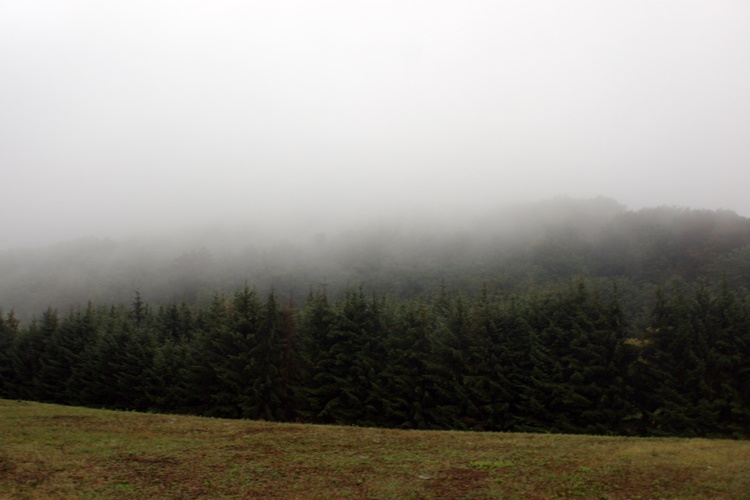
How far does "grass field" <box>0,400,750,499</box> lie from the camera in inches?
409

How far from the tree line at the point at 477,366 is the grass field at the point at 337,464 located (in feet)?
46.3

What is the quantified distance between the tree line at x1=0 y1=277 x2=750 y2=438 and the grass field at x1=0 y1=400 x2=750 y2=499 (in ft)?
46.3

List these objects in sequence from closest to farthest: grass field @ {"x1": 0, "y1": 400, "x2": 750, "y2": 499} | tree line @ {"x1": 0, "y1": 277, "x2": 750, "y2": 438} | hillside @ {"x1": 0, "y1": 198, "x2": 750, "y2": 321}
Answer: grass field @ {"x1": 0, "y1": 400, "x2": 750, "y2": 499} → tree line @ {"x1": 0, "y1": 277, "x2": 750, "y2": 438} → hillside @ {"x1": 0, "y1": 198, "x2": 750, "y2": 321}

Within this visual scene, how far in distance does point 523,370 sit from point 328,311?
15.8 m

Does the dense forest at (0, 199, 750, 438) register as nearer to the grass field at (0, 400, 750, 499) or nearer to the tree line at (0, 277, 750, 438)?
the tree line at (0, 277, 750, 438)

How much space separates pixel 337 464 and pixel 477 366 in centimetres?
2378

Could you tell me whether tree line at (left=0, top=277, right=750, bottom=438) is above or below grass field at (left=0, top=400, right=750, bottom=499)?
below

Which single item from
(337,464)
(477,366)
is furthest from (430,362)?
(337,464)

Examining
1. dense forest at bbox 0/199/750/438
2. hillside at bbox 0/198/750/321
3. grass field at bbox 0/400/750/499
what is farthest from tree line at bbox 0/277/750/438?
hillside at bbox 0/198/750/321

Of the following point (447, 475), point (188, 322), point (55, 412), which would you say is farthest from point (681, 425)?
point (188, 322)

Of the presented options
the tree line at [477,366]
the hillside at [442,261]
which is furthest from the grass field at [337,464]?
the hillside at [442,261]

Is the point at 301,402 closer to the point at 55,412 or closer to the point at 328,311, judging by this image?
the point at 328,311

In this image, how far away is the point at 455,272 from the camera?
140125mm

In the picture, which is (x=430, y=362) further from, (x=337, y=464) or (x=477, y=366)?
(x=337, y=464)
